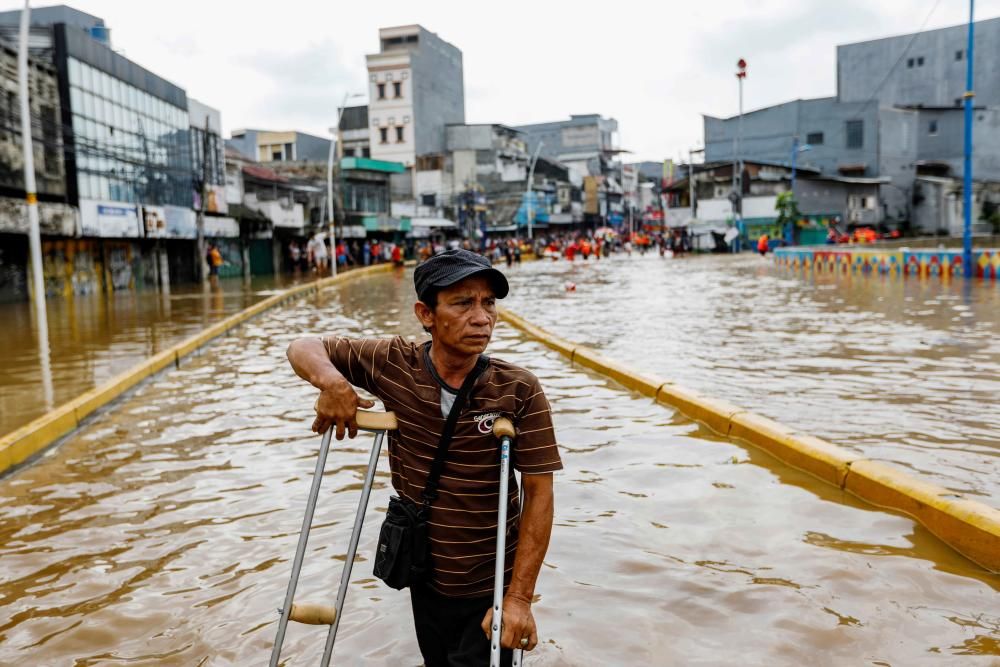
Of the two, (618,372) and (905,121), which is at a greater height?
(905,121)

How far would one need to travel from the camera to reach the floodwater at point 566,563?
144 inches

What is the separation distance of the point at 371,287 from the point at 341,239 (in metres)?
24.6

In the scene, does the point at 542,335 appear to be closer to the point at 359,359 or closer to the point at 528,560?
the point at 359,359

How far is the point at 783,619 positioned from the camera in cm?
379

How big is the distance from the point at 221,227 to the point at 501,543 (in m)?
40.7

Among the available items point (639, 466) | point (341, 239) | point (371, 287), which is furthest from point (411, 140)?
point (639, 466)

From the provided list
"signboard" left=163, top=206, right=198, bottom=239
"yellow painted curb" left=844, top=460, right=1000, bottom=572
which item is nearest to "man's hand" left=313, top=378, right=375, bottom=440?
"yellow painted curb" left=844, top=460, right=1000, bottom=572

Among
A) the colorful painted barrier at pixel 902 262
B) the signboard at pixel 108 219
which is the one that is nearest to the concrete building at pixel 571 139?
the colorful painted barrier at pixel 902 262

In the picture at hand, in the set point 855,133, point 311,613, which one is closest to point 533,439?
point 311,613

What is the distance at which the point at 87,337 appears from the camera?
15.3 metres

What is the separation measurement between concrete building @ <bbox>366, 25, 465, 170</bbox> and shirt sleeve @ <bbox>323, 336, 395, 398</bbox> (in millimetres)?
72158

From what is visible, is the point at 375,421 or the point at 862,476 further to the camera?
the point at 862,476

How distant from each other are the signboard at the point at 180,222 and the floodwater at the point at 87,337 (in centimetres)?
804

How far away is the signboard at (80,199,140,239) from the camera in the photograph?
29062 mm
